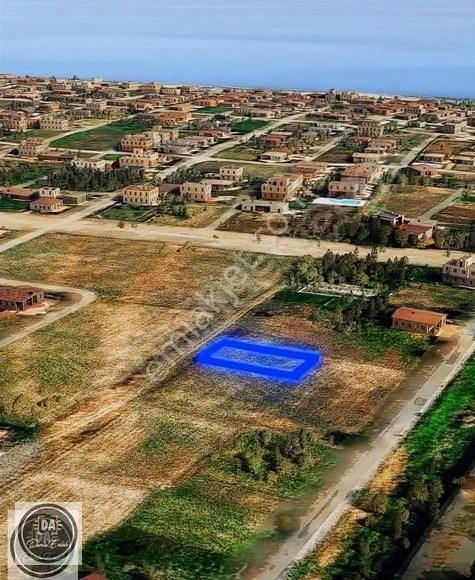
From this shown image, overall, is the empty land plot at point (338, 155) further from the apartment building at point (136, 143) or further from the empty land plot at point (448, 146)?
the apartment building at point (136, 143)

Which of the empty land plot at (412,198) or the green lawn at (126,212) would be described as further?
the empty land plot at (412,198)

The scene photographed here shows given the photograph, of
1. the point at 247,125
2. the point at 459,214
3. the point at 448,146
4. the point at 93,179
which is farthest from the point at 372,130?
the point at 93,179

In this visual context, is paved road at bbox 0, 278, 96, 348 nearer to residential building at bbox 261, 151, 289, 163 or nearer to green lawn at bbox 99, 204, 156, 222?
green lawn at bbox 99, 204, 156, 222

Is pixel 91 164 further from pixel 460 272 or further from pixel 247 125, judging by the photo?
pixel 460 272

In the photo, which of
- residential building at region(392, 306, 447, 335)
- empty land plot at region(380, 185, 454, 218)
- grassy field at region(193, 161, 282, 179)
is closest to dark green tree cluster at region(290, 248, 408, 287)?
residential building at region(392, 306, 447, 335)

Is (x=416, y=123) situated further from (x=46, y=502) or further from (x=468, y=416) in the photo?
(x=46, y=502)

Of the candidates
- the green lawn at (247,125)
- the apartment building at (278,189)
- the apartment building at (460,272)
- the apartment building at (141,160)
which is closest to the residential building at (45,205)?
the apartment building at (141,160)
